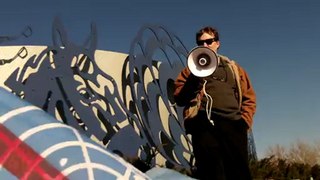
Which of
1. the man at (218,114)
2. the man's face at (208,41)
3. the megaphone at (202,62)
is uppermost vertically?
the man's face at (208,41)

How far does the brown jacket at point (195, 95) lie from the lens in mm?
2537

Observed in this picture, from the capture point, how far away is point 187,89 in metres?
2.56

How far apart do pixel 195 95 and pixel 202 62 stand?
180mm

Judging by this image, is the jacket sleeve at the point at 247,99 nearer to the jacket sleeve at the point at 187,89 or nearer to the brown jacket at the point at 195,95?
the brown jacket at the point at 195,95

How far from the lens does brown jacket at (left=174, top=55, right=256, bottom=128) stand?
2.54 metres

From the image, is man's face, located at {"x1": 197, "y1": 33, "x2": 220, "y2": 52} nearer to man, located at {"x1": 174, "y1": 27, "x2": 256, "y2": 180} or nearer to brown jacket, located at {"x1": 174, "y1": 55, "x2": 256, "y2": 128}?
man, located at {"x1": 174, "y1": 27, "x2": 256, "y2": 180}

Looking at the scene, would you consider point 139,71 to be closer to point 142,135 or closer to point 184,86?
point 142,135

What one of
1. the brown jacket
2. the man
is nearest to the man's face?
the man

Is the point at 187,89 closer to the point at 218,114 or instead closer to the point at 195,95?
the point at 195,95

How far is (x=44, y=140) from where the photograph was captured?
4.46 ft

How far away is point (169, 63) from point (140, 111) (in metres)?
1.82

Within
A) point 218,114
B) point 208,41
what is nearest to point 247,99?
point 218,114

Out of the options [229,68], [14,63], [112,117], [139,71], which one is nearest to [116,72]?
[139,71]

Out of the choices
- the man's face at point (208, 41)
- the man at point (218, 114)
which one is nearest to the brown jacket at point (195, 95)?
the man at point (218, 114)
